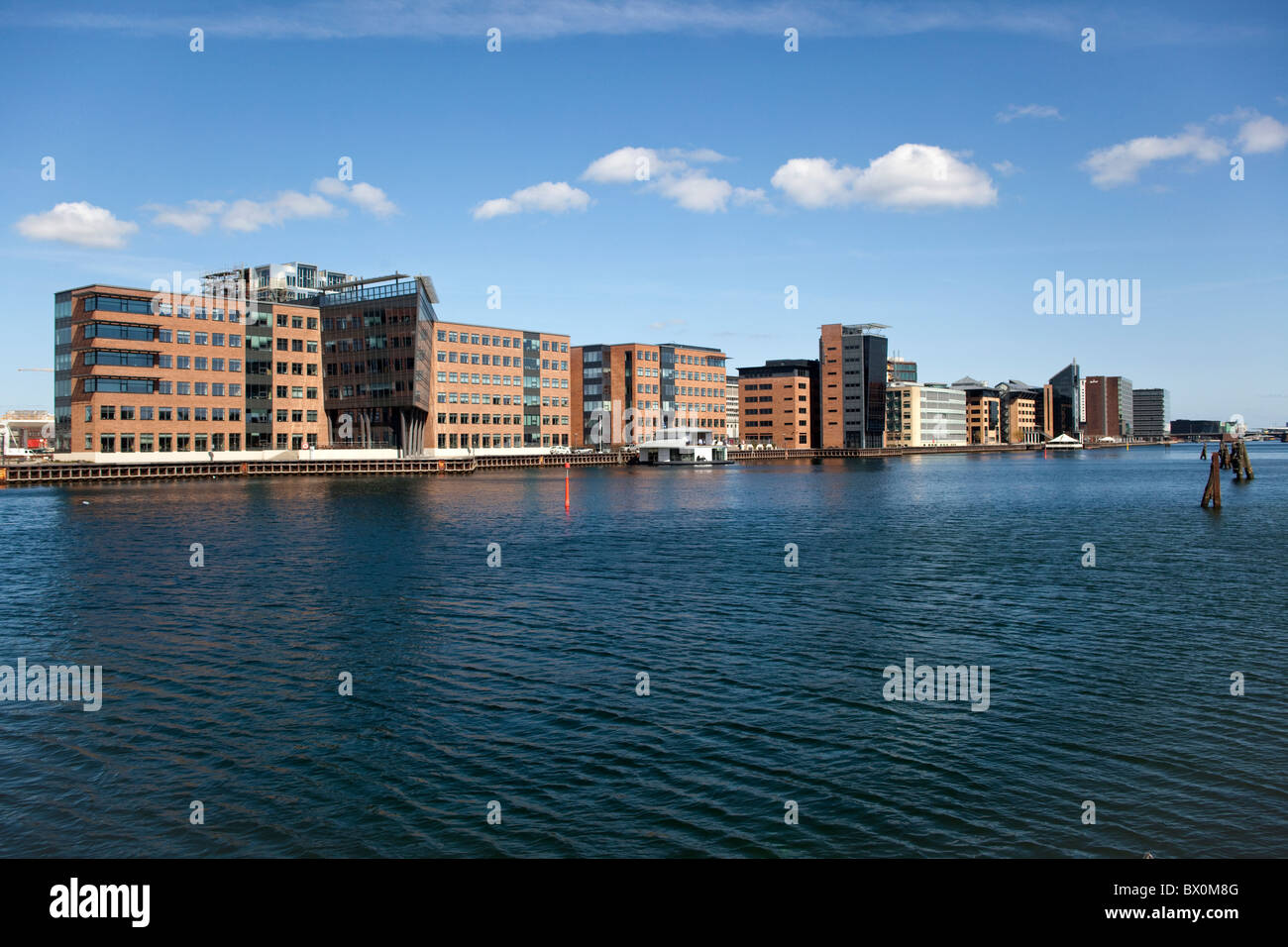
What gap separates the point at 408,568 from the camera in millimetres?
51125

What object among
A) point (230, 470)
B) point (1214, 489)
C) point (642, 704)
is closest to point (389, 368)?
point (230, 470)

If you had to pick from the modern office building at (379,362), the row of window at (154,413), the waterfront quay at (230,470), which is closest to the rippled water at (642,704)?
the waterfront quay at (230,470)

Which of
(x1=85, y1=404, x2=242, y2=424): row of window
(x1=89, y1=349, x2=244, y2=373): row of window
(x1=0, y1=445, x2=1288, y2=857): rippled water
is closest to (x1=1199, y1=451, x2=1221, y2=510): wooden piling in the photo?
(x1=0, y1=445, x2=1288, y2=857): rippled water

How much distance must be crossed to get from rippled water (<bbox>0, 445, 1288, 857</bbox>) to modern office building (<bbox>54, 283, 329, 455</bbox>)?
98.2 meters

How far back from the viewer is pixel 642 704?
24.5 meters

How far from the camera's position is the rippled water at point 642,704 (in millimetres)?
16953

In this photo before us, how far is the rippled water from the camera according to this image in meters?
17.0

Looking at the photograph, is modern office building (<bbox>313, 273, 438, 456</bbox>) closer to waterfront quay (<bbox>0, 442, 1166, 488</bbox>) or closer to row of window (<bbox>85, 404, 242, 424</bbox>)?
waterfront quay (<bbox>0, 442, 1166, 488</bbox>)

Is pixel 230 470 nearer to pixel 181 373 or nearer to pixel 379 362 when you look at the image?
pixel 181 373

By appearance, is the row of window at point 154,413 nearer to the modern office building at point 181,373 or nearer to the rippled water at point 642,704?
the modern office building at point 181,373

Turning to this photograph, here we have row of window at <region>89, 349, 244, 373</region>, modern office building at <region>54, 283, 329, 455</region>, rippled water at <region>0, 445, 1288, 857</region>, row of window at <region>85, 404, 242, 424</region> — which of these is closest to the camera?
rippled water at <region>0, 445, 1288, 857</region>

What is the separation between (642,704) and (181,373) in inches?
6039
